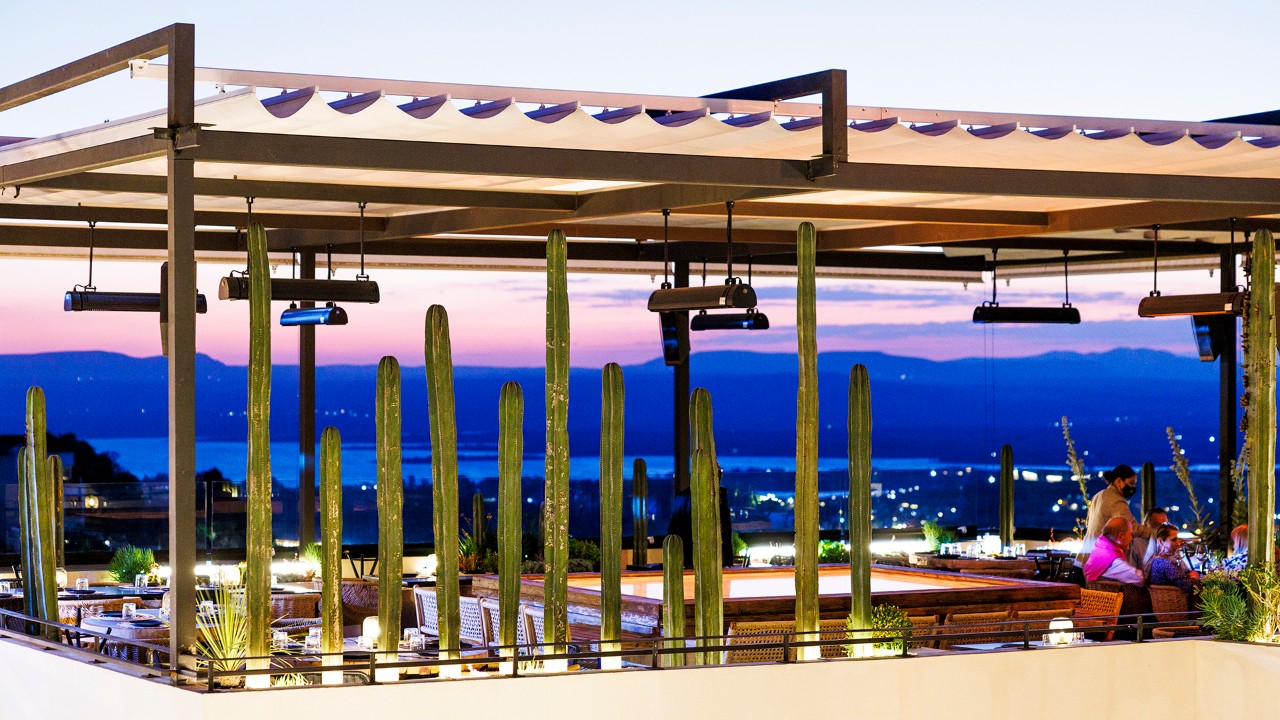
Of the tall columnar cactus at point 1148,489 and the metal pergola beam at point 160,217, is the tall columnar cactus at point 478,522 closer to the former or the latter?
the metal pergola beam at point 160,217

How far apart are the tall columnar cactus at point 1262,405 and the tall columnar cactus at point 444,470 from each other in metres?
4.17

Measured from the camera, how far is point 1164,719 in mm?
7910

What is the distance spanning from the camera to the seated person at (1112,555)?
11289 millimetres

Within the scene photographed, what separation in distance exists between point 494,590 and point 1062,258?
260 inches

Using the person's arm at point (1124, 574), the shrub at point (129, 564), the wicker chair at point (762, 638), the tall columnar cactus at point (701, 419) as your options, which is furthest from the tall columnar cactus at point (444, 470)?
the person's arm at point (1124, 574)

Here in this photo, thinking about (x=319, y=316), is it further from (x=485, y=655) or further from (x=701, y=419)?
(x=485, y=655)

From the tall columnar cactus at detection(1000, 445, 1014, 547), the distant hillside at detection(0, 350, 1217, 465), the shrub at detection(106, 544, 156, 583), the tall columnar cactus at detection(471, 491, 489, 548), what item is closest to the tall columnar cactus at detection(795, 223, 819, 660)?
the tall columnar cactus at detection(471, 491, 489, 548)

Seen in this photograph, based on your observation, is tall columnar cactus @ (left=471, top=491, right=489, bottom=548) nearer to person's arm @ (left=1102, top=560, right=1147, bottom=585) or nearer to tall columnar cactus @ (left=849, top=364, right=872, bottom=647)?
person's arm @ (left=1102, top=560, right=1147, bottom=585)

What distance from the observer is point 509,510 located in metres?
7.43

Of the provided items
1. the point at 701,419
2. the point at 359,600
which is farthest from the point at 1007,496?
the point at 701,419

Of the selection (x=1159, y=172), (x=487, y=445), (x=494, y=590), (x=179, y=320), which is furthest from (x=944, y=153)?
(x=487, y=445)

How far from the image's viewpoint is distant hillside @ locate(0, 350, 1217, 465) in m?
18.4

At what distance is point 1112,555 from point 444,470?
5975 millimetres

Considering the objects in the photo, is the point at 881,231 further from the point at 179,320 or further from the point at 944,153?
the point at 179,320
